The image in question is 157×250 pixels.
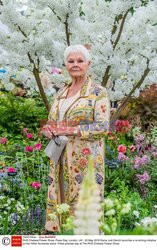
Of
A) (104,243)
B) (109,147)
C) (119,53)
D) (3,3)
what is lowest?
(104,243)

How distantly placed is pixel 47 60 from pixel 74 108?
1748 millimetres

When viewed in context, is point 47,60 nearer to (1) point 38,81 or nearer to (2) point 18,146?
(1) point 38,81

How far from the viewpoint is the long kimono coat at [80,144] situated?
3584mm

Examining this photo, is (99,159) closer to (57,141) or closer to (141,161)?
(57,141)

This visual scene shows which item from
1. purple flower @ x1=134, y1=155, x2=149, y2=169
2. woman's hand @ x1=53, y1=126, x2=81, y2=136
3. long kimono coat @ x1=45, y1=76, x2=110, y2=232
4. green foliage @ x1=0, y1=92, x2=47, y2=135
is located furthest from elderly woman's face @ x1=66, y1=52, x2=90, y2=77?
green foliage @ x1=0, y1=92, x2=47, y2=135

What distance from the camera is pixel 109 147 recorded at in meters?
6.26

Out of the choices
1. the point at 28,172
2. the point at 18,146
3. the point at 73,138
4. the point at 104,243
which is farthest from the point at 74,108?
the point at 18,146

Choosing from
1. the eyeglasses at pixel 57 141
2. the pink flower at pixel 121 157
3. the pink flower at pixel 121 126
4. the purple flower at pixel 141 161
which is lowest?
the eyeglasses at pixel 57 141

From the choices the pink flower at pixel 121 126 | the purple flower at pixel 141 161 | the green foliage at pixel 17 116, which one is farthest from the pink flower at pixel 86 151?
the green foliage at pixel 17 116

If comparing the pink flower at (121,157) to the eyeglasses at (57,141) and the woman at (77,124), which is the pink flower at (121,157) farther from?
the eyeglasses at (57,141)

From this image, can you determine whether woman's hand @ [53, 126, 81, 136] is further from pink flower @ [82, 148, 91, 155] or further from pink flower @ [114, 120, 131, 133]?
pink flower @ [114, 120, 131, 133]

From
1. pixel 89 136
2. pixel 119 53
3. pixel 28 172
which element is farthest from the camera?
pixel 28 172

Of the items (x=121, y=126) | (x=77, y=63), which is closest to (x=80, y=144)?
(x=77, y=63)

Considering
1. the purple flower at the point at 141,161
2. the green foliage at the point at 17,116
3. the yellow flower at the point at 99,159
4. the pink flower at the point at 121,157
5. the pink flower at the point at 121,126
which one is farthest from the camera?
the green foliage at the point at 17,116
